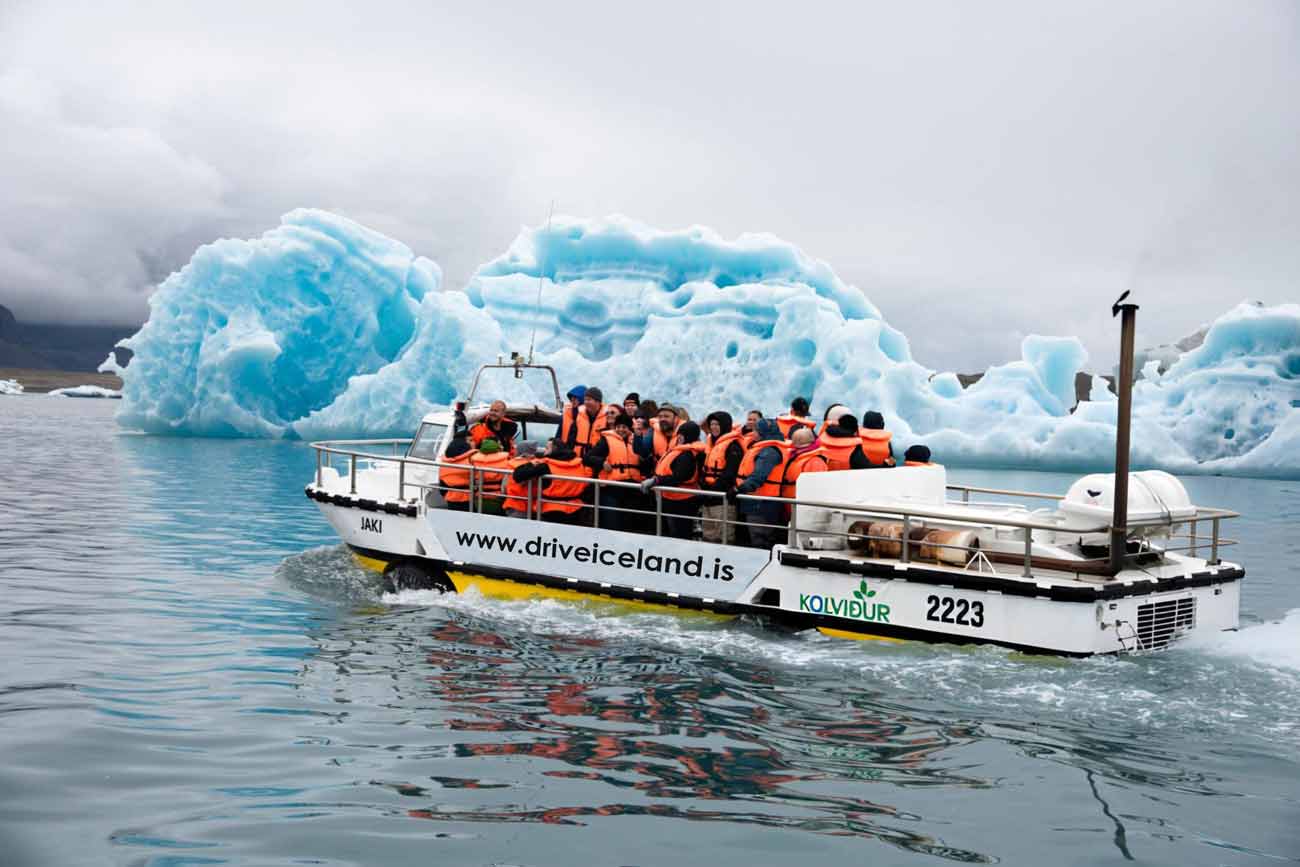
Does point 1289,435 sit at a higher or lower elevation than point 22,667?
higher

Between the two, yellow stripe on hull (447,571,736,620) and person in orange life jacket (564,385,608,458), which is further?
person in orange life jacket (564,385,608,458)

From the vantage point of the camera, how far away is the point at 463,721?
6043 millimetres

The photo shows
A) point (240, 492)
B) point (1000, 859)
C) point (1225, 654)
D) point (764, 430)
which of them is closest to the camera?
point (1000, 859)

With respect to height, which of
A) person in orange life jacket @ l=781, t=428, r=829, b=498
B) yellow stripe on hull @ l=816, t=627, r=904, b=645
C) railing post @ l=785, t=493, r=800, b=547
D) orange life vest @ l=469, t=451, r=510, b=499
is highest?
person in orange life jacket @ l=781, t=428, r=829, b=498

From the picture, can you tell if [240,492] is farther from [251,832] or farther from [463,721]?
[251,832]

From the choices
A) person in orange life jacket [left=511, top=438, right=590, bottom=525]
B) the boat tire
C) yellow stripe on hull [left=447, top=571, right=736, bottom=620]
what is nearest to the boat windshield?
the boat tire

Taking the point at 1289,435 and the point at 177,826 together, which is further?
the point at 1289,435

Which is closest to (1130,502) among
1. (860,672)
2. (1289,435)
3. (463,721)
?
(860,672)

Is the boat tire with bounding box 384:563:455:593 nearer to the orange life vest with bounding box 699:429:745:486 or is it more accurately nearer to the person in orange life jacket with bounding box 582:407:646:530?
the person in orange life jacket with bounding box 582:407:646:530

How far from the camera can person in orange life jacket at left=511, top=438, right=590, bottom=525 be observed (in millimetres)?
9227

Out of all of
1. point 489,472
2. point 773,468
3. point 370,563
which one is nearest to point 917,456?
point 773,468

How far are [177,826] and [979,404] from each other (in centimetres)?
2990

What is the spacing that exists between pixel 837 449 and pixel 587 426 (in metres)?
2.11

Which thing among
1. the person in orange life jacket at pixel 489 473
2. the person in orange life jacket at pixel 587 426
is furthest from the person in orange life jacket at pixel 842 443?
the person in orange life jacket at pixel 489 473
